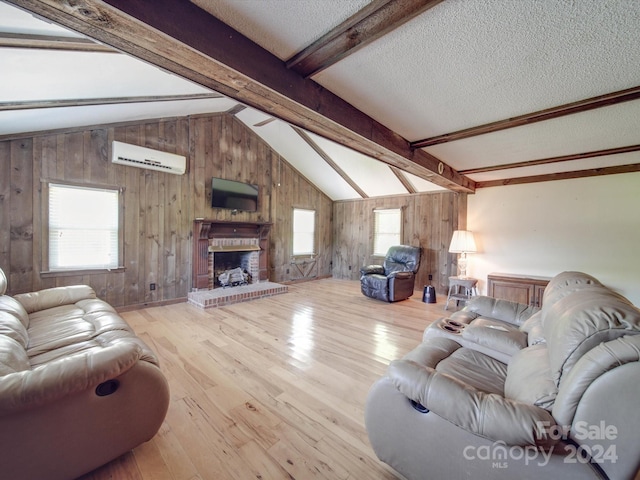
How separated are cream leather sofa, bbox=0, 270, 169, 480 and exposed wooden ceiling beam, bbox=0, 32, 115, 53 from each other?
1759 millimetres

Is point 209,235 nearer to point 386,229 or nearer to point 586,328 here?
point 386,229

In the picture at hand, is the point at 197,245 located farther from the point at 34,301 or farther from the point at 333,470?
the point at 333,470

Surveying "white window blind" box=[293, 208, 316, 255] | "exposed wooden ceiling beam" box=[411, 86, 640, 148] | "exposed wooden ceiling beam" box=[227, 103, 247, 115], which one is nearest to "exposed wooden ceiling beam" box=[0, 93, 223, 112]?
"exposed wooden ceiling beam" box=[227, 103, 247, 115]

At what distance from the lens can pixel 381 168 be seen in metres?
5.34

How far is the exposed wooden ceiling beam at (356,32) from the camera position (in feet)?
3.89

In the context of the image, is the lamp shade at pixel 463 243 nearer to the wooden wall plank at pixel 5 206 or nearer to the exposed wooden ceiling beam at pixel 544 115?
the exposed wooden ceiling beam at pixel 544 115

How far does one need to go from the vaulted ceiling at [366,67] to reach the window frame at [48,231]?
693mm

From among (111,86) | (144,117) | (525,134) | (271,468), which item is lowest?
(271,468)

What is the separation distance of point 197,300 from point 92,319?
2.13 meters

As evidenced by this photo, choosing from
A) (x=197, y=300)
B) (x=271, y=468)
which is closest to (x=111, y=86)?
(x=197, y=300)

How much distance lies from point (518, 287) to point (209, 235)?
5394 mm

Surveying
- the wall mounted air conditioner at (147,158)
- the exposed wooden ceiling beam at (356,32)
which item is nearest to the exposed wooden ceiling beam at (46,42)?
the exposed wooden ceiling beam at (356,32)

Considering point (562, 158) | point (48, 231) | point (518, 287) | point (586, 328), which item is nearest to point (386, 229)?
point (518, 287)

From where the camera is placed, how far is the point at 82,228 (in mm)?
3623
